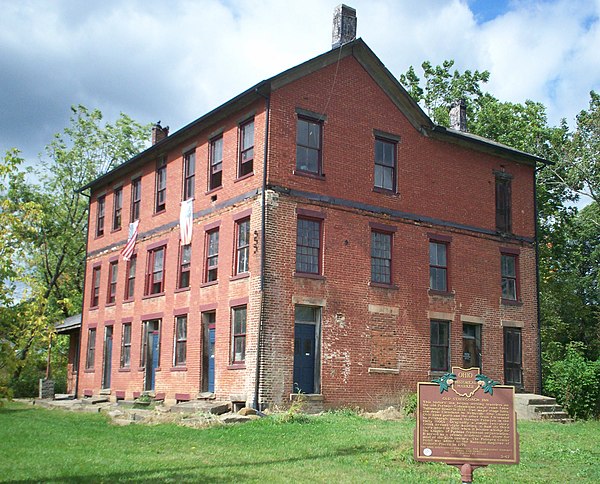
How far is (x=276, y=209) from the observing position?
22734 mm

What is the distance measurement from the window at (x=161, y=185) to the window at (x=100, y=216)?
6051 mm

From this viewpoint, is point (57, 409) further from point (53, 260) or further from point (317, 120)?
point (53, 260)

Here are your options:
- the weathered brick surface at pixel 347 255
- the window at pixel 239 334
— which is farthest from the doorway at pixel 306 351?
the window at pixel 239 334

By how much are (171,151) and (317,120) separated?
727cm

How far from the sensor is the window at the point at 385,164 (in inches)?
1001

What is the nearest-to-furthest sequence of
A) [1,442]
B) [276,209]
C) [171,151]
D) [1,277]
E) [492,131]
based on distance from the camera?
[1,277] < [1,442] < [276,209] < [171,151] < [492,131]

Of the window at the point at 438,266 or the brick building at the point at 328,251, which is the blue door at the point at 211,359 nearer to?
the brick building at the point at 328,251

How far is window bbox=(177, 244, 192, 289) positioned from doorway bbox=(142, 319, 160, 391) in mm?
2253

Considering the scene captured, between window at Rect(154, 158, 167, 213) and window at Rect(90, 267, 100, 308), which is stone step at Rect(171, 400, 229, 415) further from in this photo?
window at Rect(90, 267, 100, 308)

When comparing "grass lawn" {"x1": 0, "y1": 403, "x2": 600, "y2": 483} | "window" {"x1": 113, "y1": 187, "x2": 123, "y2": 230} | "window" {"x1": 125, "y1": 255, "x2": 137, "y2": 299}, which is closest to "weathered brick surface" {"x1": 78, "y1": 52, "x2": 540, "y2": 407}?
"window" {"x1": 125, "y1": 255, "x2": 137, "y2": 299}

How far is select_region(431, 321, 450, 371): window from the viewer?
25.7 meters

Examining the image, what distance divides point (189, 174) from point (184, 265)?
335 cm

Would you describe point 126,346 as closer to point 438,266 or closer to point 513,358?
point 438,266

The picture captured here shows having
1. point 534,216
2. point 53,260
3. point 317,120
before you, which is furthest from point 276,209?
point 53,260
